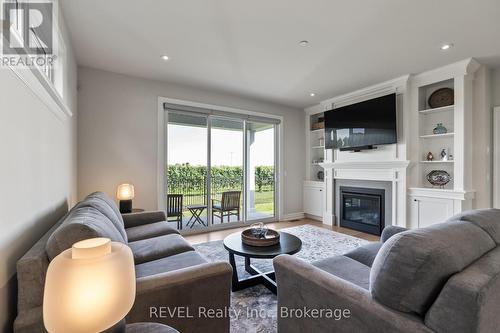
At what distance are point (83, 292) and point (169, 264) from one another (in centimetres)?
115

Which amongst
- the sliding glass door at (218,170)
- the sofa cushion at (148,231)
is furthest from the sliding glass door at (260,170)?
the sofa cushion at (148,231)

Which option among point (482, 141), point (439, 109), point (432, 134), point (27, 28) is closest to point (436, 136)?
point (432, 134)

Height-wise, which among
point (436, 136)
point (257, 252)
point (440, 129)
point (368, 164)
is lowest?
point (257, 252)

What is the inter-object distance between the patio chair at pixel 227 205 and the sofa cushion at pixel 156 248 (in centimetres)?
229

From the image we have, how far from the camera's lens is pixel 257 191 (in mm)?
5289

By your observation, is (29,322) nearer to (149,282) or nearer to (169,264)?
(149,282)

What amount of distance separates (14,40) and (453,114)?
15.9ft

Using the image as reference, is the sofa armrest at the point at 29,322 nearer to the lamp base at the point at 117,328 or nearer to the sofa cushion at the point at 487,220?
the lamp base at the point at 117,328

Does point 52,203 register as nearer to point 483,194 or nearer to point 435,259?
point 435,259

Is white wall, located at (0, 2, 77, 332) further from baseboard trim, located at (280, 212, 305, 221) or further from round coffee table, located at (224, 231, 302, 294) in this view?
baseboard trim, located at (280, 212, 305, 221)

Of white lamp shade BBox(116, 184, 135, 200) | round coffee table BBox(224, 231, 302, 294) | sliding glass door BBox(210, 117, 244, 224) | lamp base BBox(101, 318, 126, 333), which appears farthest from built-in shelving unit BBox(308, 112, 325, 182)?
lamp base BBox(101, 318, 126, 333)

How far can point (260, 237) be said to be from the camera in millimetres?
2332

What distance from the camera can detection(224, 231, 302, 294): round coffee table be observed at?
6.92ft

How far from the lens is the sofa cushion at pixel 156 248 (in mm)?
1963
